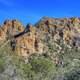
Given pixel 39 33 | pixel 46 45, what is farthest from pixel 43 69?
pixel 39 33

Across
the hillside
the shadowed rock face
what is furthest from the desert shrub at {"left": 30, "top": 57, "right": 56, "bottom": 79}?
the shadowed rock face

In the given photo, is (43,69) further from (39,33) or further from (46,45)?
(39,33)

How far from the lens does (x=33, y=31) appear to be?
4400 inches

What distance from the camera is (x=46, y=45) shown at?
108 m

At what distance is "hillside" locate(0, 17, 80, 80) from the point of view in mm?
73812

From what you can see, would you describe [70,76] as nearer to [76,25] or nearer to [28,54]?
[28,54]

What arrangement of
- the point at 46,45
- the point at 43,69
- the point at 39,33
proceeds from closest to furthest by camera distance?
the point at 43,69 < the point at 46,45 < the point at 39,33

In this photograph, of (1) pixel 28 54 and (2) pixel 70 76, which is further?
(1) pixel 28 54

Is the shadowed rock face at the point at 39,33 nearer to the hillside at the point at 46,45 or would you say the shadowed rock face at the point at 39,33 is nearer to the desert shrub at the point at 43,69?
the hillside at the point at 46,45

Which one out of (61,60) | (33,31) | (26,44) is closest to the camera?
(61,60)

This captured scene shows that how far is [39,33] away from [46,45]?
607 centimetres

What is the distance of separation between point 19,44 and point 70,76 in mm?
37694

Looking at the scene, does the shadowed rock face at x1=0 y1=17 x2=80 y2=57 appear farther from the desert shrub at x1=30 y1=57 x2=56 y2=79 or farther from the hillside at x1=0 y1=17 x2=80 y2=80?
the desert shrub at x1=30 y1=57 x2=56 y2=79

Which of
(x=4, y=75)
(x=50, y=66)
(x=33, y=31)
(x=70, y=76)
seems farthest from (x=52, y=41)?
(x=4, y=75)
